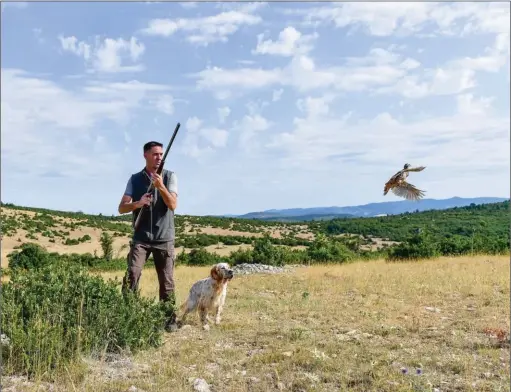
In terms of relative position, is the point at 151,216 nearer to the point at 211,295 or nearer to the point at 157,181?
the point at 157,181

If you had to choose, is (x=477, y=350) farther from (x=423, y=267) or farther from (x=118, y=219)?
(x=118, y=219)

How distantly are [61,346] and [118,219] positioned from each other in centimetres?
7477

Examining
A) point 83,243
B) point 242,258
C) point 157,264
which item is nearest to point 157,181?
point 157,264

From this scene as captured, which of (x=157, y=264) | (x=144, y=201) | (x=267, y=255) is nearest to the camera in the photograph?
(x=144, y=201)

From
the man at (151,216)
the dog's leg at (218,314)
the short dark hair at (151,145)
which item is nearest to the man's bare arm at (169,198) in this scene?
the man at (151,216)

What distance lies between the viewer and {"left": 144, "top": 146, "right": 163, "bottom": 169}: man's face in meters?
6.64

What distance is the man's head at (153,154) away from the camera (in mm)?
6641

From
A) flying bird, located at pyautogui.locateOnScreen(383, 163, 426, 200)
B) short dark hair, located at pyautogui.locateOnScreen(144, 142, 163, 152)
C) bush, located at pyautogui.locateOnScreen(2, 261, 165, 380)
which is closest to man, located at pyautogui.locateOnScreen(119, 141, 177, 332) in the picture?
short dark hair, located at pyautogui.locateOnScreen(144, 142, 163, 152)

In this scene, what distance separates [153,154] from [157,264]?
1402 millimetres

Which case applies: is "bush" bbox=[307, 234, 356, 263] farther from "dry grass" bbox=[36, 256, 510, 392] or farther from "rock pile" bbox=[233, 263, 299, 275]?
"dry grass" bbox=[36, 256, 510, 392]

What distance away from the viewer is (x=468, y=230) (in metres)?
45.8

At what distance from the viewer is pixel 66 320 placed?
5.54 m

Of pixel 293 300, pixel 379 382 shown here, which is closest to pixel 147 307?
pixel 379 382

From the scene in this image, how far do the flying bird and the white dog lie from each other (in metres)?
3.10
